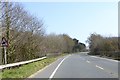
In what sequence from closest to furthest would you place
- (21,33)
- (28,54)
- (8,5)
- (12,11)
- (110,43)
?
(8,5) → (12,11) → (21,33) → (28,54) → (110,43)

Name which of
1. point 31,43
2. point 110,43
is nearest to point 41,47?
point 31,43

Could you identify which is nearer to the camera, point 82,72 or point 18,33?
point 82,72

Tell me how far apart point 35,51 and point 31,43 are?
340cm

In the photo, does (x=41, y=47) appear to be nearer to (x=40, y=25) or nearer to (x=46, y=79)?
(x=40, y=25)

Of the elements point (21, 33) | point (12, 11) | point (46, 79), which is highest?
point (12, 11)

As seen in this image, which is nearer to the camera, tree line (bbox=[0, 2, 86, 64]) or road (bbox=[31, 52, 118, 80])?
road (bbox=[31, 52, 118, 80])

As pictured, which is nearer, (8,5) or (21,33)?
(8,5)

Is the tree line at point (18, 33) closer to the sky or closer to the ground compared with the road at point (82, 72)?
closer to the sky

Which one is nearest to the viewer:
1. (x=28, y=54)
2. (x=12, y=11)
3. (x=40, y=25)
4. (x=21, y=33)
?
(x=12, y=11)

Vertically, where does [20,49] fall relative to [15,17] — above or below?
below

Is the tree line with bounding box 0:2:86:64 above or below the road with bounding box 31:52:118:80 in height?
above

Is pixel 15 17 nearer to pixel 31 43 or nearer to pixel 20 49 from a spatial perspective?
pixel 20 49

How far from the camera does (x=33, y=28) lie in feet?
163

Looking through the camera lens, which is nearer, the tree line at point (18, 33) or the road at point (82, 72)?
the road at point (82, 72)
